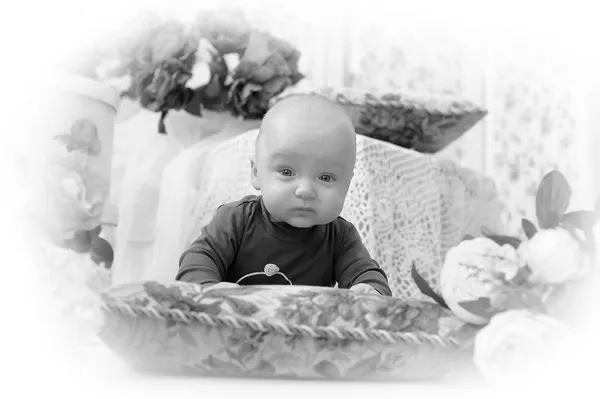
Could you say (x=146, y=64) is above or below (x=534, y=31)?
below

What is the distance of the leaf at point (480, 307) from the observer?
616mm

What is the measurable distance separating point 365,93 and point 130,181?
70 cm

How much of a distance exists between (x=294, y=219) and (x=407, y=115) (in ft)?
1.68

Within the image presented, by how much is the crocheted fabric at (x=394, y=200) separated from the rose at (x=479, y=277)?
0.54m

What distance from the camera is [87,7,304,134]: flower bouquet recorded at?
1.44 metres

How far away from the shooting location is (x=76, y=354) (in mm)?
796

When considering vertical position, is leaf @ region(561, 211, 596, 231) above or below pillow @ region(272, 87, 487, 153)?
below

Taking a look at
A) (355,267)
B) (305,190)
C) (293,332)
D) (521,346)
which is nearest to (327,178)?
(305,190)

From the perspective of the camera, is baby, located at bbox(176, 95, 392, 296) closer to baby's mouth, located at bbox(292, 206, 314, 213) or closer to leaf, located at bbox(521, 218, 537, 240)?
baby's mouth, located at bbox(292, 206, 314, 213)

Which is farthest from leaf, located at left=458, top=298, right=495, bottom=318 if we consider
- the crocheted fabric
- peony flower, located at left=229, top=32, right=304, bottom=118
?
peony flower, located at left=229, top=32, right=304, bottom=118

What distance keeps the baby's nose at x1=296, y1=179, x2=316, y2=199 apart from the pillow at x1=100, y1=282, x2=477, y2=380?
0.21 m

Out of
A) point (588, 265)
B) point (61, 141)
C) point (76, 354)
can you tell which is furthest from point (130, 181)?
point (588, 265)

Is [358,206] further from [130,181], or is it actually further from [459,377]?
[130,181]

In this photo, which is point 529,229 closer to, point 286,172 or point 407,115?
point 286,172
